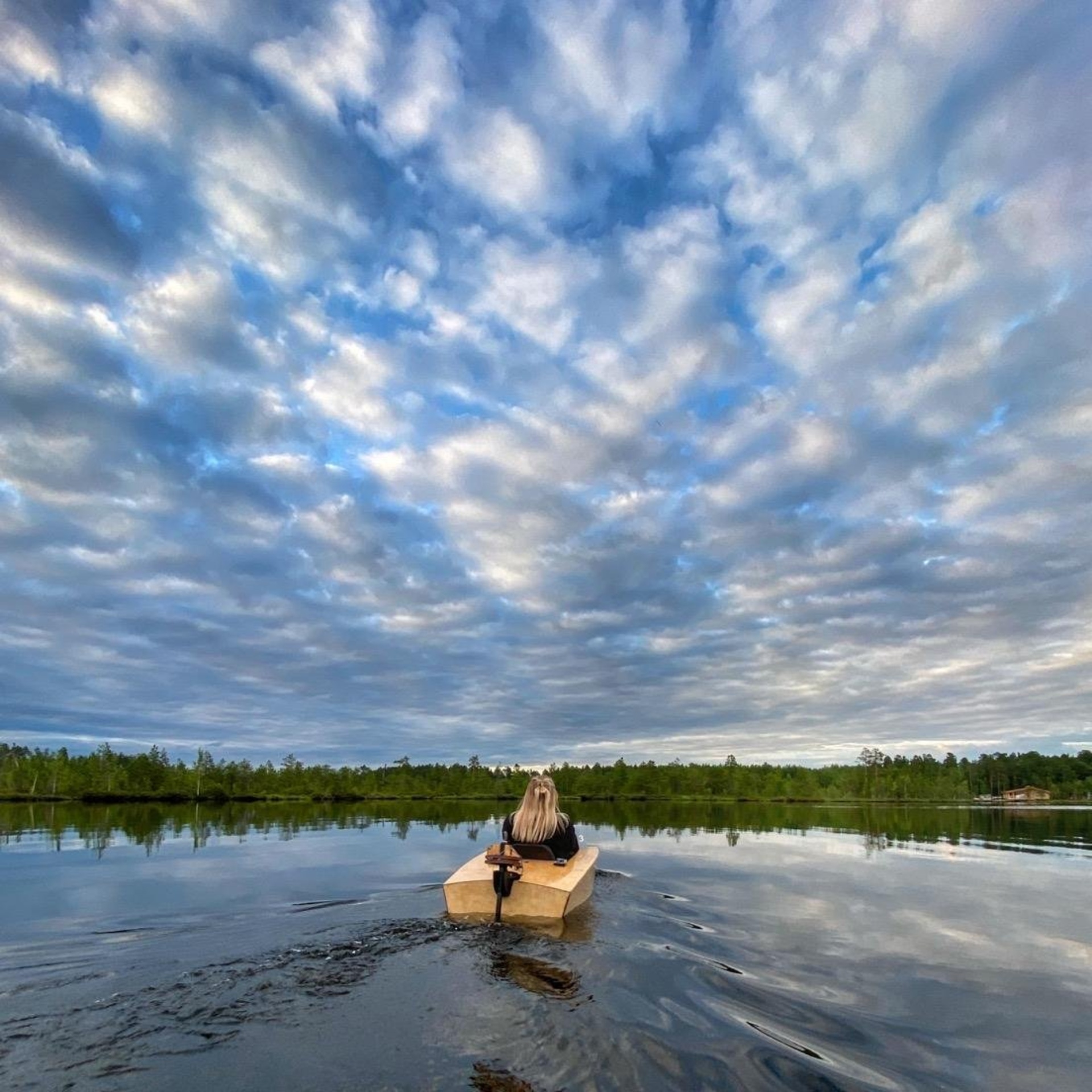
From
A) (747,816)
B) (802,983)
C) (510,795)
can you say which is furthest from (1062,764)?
(802,983)

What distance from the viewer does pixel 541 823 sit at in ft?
52.9

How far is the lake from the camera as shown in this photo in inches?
279

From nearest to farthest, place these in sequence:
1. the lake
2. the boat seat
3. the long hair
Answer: the lake, the boat seat, the long hair

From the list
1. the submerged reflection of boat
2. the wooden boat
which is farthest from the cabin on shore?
the submerged reflection of boat

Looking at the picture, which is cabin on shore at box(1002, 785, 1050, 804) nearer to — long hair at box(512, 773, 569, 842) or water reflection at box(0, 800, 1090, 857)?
water reflection at box(0, 800, 1090, 857)

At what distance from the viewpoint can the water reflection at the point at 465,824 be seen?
135ft

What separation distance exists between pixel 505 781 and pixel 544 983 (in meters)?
171

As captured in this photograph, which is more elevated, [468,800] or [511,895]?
[511,895]

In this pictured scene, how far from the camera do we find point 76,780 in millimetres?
107625

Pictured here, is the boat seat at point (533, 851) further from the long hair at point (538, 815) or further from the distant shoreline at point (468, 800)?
the distant shoreline at point (468, 800)

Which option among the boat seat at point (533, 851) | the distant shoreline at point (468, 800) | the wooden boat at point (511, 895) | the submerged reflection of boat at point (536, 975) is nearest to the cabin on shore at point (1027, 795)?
the distant shoreline at point (468, 800)

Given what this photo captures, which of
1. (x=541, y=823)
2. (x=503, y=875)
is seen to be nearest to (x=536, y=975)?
(x=503, y=875)

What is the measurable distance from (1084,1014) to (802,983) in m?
4.17

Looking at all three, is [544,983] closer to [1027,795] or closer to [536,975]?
[536,975]
